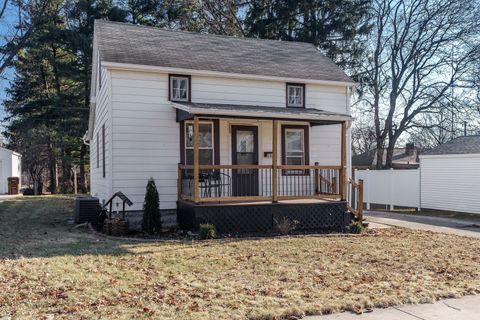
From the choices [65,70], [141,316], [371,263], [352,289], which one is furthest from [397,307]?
[65,70]

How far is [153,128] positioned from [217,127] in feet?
6.00

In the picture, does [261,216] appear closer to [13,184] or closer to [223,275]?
[223,275]

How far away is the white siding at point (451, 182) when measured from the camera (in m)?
17.7

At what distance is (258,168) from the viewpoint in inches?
447

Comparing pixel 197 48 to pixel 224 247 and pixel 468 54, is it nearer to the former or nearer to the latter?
pixel 224 247

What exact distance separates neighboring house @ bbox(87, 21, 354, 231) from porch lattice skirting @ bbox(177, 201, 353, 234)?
0.03 metres

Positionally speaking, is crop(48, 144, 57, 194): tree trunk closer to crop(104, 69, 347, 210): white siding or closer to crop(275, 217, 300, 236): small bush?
crop(104, 69, 347, 210): white siding

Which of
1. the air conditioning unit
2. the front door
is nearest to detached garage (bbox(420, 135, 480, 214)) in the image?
the front door

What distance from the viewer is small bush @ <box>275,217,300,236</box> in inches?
432

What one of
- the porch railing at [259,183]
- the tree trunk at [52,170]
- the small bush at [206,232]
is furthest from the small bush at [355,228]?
the tree trunk at [52,170]

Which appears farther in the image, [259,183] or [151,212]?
[259,183]

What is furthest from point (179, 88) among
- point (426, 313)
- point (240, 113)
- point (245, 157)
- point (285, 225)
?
point (426, 313)

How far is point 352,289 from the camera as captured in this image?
6023 millimetres

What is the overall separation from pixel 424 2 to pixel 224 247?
24.9 meters
